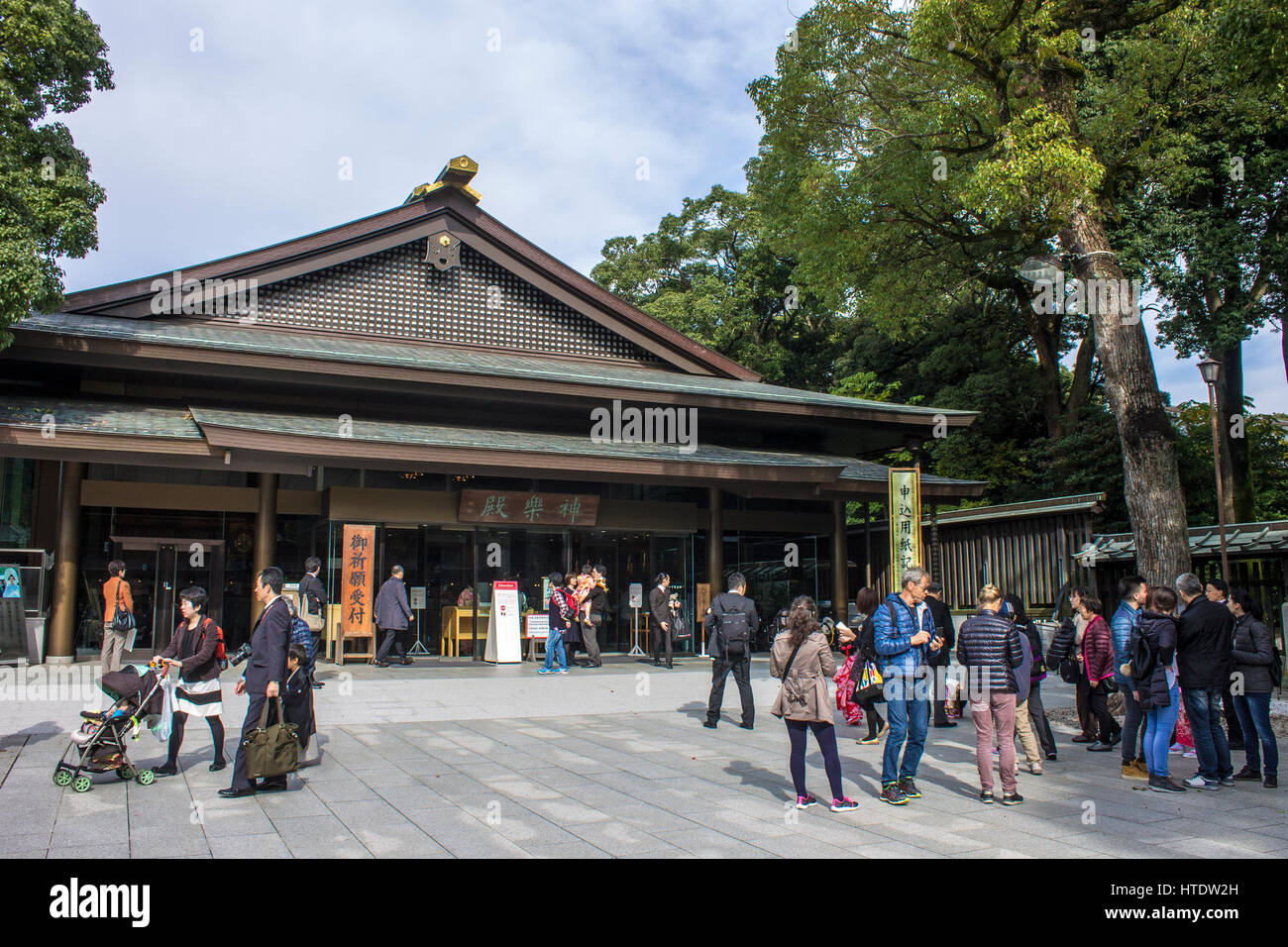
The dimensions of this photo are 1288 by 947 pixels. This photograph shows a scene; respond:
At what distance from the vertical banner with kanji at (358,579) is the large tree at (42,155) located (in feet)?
18.7

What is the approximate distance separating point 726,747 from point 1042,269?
74.2 feet

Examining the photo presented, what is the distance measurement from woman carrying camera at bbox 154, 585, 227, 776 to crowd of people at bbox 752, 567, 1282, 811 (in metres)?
4.54

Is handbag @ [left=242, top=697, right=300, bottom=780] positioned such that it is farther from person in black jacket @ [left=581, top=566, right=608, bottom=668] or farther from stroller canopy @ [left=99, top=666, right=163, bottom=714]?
person in black jacket @ [left=581, top=566, right=608, bottom=668]

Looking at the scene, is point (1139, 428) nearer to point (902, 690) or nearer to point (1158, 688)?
point (1158, 688)

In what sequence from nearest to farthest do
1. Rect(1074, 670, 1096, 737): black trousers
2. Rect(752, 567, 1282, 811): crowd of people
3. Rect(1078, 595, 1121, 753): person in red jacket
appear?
Rect(752, 567, 1282, 811): crowd of people → Rect(1078, 595, 1121, 753): person in red jacket → Rect(1074, 670, 1096, 737): black trousers

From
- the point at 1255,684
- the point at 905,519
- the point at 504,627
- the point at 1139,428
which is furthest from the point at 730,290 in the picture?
the point at 1255,684

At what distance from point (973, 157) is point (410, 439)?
49.7 feet

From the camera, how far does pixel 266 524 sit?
16266 mm

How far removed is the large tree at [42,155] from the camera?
11.8 metres

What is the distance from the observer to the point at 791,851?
5867 millimetres

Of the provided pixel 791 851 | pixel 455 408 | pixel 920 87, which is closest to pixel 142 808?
pixel 791 851

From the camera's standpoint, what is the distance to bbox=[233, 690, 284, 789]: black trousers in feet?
23.1

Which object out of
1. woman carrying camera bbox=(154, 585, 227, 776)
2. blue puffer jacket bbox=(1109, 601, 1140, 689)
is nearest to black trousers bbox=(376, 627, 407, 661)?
woman carrying camera bbox=(154, 585, 227, 776)

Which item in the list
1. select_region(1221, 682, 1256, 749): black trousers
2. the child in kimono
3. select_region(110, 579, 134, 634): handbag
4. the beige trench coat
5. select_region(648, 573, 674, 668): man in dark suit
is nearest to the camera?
the beige trench coat
